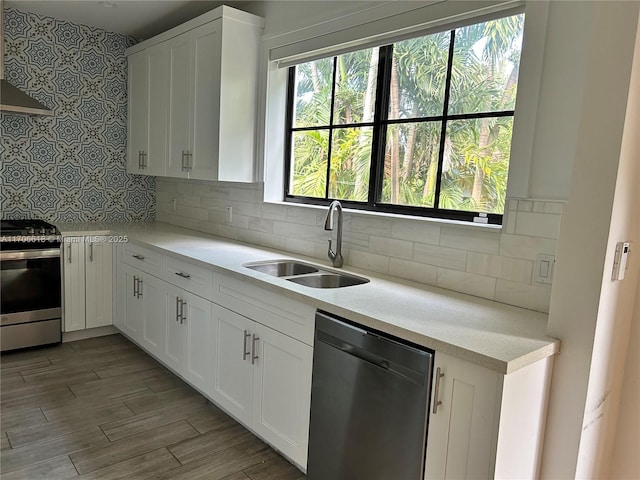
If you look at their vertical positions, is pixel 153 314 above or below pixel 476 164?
below

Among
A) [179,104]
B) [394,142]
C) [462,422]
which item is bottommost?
[462,422]

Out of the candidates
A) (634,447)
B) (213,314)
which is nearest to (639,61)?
(634,447)

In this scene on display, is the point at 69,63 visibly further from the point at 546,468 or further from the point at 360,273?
the point at 546,468

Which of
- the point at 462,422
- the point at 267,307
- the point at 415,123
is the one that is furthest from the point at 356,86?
the point at 462,422

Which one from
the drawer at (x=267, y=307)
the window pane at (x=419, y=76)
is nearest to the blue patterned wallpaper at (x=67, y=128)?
the drawer at (x=267, y=307)

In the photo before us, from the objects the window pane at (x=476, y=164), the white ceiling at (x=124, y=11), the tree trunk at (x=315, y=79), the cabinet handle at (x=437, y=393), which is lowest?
the cabinet handle at (x=437, y=393)

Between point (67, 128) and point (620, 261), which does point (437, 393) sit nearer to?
point (620, 261)

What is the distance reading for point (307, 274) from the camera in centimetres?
247

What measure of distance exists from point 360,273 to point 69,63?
10.3ft

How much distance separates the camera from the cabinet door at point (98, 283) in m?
3.60

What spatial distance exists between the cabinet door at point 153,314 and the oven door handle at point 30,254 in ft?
2.28

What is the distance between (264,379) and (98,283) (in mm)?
2094

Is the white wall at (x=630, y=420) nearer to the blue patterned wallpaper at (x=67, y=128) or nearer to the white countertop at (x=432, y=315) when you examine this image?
the white countertop at (x=432, y=315)

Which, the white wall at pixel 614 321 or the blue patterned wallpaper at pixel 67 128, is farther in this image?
the blue patterned wallpaper at pixel 67 128
